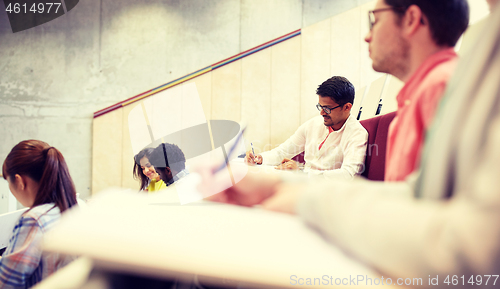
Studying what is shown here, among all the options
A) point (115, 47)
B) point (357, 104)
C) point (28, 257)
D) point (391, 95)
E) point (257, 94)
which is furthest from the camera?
point (115, 47)

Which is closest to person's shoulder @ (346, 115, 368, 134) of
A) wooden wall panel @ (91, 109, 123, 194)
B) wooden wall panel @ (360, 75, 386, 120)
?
wooden wall panel @ (360, 75, 386, 120)

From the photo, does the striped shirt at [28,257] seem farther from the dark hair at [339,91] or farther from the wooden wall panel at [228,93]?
the wooden wall panel at [228,93]

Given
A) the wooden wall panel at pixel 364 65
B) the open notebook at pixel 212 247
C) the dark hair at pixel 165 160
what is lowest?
the dark hair at pixel 165 160

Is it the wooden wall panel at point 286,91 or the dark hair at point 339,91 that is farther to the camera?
the wooden wall panel at point 286,91

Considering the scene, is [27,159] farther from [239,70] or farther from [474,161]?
[239,70]

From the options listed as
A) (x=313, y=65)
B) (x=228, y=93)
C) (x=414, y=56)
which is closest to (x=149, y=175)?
(x=228, y=93)

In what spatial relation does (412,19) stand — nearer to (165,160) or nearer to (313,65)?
(165,160)

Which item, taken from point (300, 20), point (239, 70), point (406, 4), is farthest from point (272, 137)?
point (406, 4)

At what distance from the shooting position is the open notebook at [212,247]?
23cm

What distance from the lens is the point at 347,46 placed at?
3.13 metres

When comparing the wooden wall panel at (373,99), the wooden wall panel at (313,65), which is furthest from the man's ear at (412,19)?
the wooden wall panel at (313,65)

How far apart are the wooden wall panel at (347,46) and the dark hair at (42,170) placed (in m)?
2.93

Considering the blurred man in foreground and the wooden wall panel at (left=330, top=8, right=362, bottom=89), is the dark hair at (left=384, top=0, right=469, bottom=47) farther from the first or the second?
the wooden wall panel at (left=330, top=8, right=362, bottom=89)

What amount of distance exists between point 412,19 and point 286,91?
2706 millimetres
